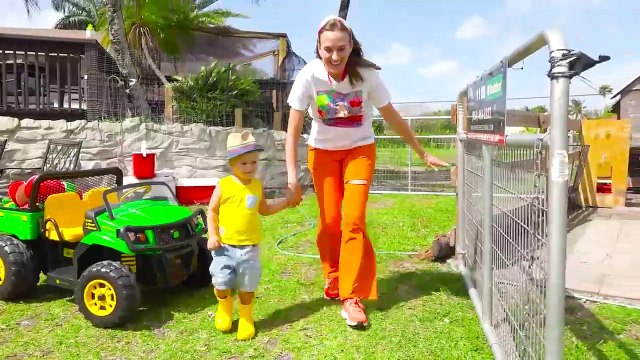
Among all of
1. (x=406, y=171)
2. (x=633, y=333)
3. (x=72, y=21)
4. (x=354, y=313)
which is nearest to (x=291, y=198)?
(x=354, y=313)

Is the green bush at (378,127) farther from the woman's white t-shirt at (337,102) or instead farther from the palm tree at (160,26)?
the woman's white t-shirt at (337,102)

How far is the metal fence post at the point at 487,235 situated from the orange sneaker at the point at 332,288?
1.00 metres

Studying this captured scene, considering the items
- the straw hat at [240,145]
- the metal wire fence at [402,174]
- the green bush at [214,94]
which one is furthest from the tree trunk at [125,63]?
the straw hat at [240,145]

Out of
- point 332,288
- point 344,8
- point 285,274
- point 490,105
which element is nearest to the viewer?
point 490,105

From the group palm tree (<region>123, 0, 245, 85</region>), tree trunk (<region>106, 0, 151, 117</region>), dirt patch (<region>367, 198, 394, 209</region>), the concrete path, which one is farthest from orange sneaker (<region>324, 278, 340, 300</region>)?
palm tree (<region>123, 0, 245, 85</region>)

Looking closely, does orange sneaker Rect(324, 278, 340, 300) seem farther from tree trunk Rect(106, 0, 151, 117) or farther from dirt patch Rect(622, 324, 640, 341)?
tree trunk Rect(106, 0, 151, 117)

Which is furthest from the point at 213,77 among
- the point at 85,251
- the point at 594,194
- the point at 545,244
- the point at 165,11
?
the point at 545,244

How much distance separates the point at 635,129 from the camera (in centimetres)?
1022

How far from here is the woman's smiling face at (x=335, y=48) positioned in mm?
3125

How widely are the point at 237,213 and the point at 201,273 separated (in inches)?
41.7

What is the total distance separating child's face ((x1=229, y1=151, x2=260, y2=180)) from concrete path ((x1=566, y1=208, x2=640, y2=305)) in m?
2.35

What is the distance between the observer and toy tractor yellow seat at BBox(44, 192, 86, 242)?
3631 mm

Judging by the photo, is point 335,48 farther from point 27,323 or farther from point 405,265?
point 27,323

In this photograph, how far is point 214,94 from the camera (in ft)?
33.9
